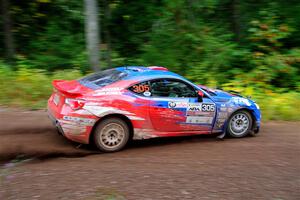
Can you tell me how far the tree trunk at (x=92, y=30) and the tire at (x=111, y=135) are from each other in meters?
5.58

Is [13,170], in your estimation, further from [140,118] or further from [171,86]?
[171,86]

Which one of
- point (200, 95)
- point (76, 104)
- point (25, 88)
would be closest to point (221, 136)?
point (200, 95)

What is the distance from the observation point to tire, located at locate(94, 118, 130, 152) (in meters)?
7.11

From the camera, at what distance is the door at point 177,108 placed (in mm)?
7492

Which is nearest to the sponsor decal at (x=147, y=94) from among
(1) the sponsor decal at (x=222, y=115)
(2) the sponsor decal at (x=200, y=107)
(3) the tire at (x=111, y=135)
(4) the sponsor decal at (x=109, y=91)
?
(4) the sponsor decal at (x=109, y=91)

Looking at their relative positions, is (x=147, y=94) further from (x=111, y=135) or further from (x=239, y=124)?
(x=239, y=124)

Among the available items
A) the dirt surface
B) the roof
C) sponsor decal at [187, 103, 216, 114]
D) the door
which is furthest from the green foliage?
sponsor decal at [187, 103, 216, 114]

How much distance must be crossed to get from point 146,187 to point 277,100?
7.33 meters

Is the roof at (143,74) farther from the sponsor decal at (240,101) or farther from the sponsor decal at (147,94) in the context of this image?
the sponsor decal at (240,101)

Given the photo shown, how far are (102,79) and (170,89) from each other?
1.30m

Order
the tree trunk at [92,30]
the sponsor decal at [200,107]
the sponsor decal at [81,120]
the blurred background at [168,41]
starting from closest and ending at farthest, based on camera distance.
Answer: the sponsor decal at [81,120] < the sponsor decal at [200,107] < the tree trunk at [92,30] < the blurred background at [168,41]

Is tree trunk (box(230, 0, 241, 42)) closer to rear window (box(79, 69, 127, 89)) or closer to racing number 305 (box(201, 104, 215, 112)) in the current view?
racing number 305 (box(201, 104, 215, 112))

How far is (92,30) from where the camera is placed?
1212cm

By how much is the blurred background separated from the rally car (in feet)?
14.5
